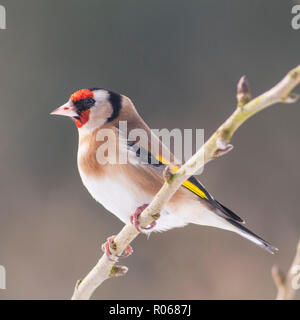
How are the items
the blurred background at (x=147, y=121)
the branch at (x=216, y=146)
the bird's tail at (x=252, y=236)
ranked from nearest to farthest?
the branch at (x=216, y=146) < the bird's tail at (x=252, y=236) < the blurred background at (x=147, y=121)

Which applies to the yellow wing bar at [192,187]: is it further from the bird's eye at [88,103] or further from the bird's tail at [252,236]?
the bird's eye at [88,103]

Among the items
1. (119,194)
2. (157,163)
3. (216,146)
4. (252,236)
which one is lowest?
(252,236)

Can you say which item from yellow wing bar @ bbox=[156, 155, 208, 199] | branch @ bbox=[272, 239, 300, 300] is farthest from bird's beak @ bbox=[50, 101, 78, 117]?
branch @ bbox=[272, 239, 300, 300]

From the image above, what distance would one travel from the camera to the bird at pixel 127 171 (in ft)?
5.58

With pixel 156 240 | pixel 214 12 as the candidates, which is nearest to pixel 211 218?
pixel 156 240

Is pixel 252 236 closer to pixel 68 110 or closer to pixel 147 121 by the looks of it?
pixel 68 110

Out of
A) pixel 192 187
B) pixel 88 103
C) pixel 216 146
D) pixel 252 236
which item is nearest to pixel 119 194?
pixel 192 187

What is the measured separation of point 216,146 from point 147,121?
259 cm

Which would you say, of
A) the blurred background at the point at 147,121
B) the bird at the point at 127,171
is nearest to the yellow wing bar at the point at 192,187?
the bird at the point at 127,171

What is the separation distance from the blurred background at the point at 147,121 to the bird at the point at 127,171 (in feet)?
5.00

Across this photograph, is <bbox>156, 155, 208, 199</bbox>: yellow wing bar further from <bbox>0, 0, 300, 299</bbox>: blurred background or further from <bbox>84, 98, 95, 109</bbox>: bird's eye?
<bbox>0, 0, 300, 299</bbox>: blurred background

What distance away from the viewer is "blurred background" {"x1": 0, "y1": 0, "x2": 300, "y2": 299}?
334cm

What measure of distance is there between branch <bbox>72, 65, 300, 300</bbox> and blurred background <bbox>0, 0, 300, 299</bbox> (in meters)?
1.86

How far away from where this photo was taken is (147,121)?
3506 millimetres
